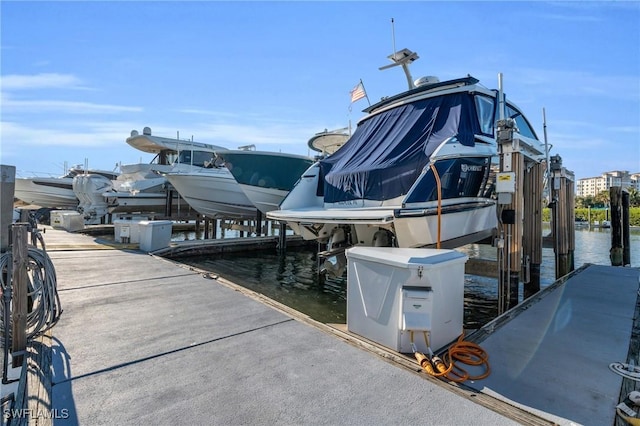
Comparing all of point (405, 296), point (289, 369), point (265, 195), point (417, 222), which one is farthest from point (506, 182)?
point (265, 195)

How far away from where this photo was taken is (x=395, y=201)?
4.90 metres

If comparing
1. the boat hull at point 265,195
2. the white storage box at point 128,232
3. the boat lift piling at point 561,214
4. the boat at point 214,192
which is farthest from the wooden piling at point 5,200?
the boat at point 214,192

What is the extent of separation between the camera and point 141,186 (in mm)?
17594

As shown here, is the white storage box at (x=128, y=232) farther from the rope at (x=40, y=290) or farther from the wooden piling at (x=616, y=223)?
the wooden piling at (x=616, y=223)

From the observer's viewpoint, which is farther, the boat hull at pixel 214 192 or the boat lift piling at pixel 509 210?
the boat hull at pixel 214 192

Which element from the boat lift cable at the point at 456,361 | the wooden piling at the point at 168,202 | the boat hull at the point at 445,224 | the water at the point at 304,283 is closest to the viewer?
the boat lift cable at the point at 456,361

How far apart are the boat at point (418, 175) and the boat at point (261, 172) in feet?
16.3

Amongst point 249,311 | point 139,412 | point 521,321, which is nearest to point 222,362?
point 139,412

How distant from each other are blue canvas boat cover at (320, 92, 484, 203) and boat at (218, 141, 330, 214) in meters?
5.35

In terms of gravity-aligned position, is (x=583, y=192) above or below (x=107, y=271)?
above

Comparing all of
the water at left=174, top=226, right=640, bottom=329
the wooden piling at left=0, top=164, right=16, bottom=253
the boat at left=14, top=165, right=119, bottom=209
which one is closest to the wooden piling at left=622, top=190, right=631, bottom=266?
the water at left=174, top=226, right=640, bottom=329

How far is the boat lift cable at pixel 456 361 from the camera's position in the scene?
238 centimetres

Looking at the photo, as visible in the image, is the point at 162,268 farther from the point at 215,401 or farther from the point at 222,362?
the point at 215,401

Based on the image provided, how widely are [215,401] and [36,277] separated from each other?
6.40 ft
